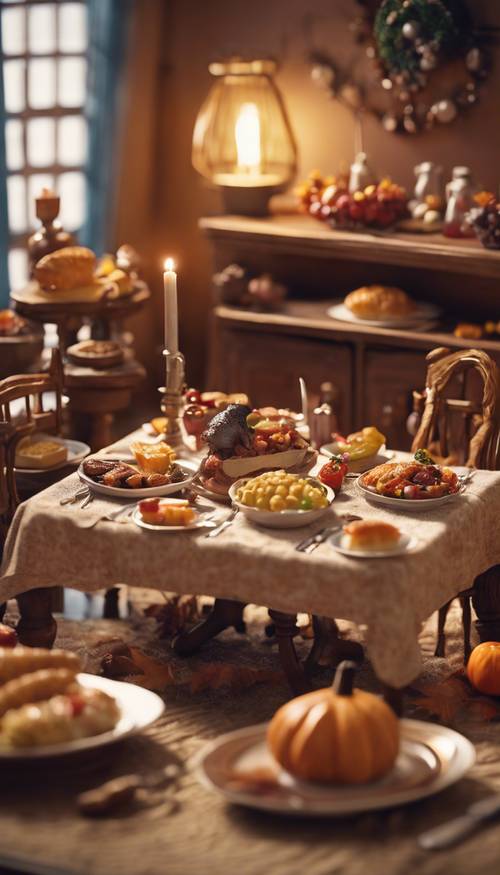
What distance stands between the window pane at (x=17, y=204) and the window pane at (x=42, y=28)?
605 millimetres

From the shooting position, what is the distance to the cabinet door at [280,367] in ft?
20.7

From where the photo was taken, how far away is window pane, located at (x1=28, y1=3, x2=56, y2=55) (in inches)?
257

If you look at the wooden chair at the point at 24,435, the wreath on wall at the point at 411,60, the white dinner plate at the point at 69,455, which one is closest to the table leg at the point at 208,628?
the wooden chair at the point at 24,435

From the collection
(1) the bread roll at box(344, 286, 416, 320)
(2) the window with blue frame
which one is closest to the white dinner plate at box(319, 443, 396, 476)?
(1) the bread roll at box(344, 286, 416, 320)

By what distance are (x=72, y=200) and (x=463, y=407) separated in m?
2.74

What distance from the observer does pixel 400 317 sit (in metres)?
6.20

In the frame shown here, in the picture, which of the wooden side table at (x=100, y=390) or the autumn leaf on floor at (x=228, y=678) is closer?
the autumn leaf on floor at (x=228, y=678)

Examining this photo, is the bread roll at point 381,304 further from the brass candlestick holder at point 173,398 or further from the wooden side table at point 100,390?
the brass candlestick holder at point 173,398

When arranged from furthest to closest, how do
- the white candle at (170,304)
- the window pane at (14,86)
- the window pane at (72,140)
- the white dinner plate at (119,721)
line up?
the window pane at (72,140) → the window pane at (14,86) → the white candle at (170,304) → the white dinner plate at (119,721)

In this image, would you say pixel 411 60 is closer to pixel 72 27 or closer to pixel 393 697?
pixel 72 27

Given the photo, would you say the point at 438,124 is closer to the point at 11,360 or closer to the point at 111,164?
the point at 111,164

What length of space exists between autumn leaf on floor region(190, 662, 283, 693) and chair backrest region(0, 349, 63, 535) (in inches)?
32.7

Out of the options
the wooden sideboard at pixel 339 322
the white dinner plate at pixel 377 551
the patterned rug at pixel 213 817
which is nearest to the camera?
the patterned rug at pixel 213 817

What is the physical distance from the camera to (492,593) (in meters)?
4.70
